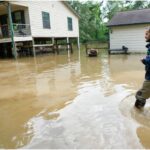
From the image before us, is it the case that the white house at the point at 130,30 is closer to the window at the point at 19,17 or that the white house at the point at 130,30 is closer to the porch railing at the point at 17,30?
the porch railing at the point at 17,30

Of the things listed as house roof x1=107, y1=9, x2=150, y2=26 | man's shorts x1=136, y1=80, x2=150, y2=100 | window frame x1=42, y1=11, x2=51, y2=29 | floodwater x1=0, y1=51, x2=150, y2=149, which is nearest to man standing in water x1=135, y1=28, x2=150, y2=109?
man's shorts x1=136, y1=80, x2=150, y2=100

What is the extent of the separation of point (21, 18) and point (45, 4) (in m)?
2.89

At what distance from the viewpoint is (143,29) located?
18266 mm

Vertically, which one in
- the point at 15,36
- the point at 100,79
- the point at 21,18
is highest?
the point at 21,18

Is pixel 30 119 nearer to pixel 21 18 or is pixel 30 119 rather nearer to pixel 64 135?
pixel 64 135

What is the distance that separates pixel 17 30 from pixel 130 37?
906 cm

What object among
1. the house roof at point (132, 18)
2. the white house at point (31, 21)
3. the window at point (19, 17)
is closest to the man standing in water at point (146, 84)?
the white house at point (31, 21)

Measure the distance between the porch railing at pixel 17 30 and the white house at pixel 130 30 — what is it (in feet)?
22.4

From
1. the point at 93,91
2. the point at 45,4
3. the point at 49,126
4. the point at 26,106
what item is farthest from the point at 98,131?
the point at 45,4

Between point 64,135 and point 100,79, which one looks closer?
point 64,135

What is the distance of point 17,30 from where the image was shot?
17.3 meters

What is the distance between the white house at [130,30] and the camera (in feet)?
60.0

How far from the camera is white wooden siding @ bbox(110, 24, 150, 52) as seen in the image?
60.6ft

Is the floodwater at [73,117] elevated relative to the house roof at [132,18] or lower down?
lower down
